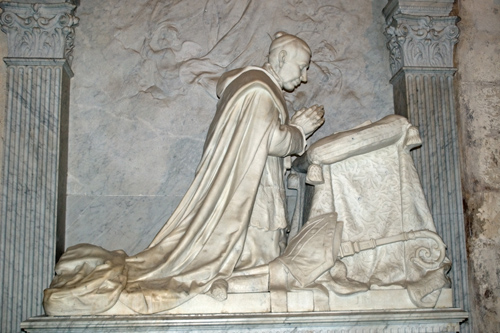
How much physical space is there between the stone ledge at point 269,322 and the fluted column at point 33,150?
3.28 feet

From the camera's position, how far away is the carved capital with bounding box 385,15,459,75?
5582 mm

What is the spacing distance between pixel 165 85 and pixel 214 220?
1888 mm

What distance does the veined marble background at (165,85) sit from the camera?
5.47 meters

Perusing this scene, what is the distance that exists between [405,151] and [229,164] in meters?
1.29

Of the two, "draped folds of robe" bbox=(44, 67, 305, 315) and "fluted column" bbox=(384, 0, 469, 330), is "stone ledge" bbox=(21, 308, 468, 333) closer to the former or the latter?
"draped folds of robe" bbox=(44, 67, 305, 315)

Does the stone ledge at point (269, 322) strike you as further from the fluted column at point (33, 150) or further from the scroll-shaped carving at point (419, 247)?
the fluted column at point (33, 150)

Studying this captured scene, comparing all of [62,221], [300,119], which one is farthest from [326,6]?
[62,221]

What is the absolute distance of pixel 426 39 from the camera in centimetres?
562

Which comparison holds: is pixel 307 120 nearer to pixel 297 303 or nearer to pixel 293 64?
pixel 293 64

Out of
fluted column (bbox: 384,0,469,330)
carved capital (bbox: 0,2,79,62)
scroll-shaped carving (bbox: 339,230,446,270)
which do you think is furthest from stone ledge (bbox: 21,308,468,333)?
carved capital (bbox: 0,2,79,62)

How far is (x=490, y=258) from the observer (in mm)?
5379

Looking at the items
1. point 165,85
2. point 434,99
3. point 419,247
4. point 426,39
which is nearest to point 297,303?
point 419,247

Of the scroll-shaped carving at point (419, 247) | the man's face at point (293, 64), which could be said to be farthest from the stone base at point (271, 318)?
the man's face at point (293, 64)

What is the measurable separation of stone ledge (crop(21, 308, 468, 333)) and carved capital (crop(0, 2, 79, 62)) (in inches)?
94.7
